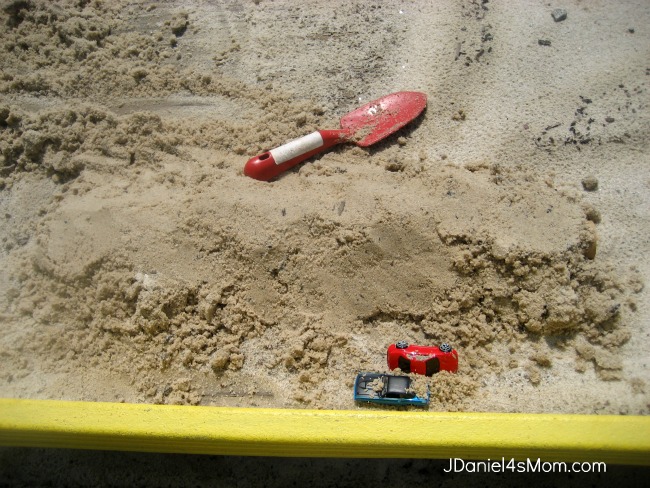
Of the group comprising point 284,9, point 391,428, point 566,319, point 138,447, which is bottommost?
point 138,447

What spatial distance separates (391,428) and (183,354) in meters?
0.68

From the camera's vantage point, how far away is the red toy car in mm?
1573

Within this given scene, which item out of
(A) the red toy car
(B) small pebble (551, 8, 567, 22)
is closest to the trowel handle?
(A) the red toy car

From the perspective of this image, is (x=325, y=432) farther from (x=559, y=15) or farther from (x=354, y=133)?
(x=559, y=15)

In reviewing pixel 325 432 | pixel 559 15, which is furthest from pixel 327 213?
pixel 559 15

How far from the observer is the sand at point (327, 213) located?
164 centimetres

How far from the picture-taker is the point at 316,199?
1795 mm

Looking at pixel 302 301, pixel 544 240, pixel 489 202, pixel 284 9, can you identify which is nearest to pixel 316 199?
pixel 302 301

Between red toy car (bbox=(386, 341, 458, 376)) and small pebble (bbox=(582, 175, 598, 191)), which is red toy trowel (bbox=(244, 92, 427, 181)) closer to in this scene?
small pebble (bbox=(582, 175, 598, 191))

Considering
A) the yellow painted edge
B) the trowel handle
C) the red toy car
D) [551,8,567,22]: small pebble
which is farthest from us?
[551,8,567,22]: small pebble

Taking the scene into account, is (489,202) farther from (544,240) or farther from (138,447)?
(138,447)

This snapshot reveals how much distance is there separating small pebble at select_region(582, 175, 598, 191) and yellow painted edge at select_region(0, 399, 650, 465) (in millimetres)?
857

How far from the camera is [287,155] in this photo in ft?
6.26

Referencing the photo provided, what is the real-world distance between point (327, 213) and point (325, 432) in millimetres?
687
